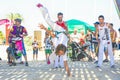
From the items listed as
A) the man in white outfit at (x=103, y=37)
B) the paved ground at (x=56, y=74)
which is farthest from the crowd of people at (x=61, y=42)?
the paved ground at (x=56, y=74)

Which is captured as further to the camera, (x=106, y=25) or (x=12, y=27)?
(x=12, y=27)

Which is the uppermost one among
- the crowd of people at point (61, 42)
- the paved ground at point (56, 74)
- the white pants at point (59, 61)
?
the crowd of people at point (61, 42)

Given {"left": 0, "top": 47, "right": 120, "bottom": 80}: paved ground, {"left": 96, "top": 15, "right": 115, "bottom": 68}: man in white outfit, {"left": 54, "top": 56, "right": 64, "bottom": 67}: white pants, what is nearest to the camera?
{"left": 0, "top": 47, "right": 120, "bottom": 80}: paved ground

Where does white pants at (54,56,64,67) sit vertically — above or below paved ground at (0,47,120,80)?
above

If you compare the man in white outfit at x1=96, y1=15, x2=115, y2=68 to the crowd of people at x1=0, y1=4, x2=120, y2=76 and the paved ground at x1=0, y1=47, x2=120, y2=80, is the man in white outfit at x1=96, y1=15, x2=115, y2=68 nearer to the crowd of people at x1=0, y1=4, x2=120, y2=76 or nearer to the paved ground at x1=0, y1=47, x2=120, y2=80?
the crowd of people at x1=0, y1=4, x2=120, y2=76

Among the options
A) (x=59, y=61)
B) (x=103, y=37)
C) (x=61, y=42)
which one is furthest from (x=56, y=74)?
(x=103, y=37)

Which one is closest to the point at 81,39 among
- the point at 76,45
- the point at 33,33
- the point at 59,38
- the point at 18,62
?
the point at 76,45

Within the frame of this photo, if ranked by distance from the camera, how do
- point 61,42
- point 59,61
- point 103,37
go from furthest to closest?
point 59,61, point 103,37, point 61,42

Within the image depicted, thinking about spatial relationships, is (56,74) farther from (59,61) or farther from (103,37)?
(103,37)

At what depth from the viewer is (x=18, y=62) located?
1628cm

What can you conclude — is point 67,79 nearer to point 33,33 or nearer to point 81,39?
point 81,39

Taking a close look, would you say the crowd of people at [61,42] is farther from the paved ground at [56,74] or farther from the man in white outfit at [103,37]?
the paved ground at [56,74]

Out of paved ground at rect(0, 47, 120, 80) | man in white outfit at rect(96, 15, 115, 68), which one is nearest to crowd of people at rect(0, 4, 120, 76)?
man in white outfit at rect(96, 15, 115, 68)

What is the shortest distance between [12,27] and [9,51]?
102cm
